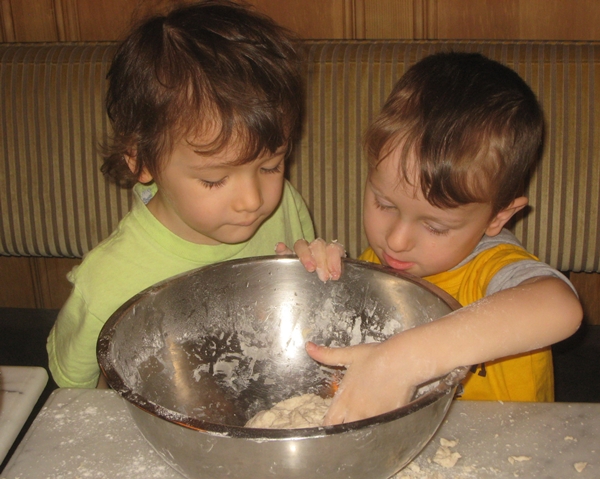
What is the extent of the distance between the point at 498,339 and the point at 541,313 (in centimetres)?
8

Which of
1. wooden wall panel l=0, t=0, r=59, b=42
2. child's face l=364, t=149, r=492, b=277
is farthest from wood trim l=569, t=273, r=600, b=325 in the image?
wooden wall panel l=0, t=0, r=59, b=42

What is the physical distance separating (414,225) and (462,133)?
162 millimetres

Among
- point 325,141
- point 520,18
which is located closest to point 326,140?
point 325,141

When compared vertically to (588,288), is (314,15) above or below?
above

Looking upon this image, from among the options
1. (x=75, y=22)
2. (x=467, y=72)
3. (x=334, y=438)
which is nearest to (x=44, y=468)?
(x=334, y=438)

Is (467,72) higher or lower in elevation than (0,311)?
higher

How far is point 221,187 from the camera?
0.96 metres

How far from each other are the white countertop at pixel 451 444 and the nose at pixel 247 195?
1.09 feet

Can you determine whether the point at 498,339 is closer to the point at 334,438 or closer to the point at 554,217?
the point at 334,438

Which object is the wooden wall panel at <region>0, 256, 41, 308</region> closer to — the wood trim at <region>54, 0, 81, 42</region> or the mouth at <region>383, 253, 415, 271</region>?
the wood trim at <region>54, 0, 81, 42</region>

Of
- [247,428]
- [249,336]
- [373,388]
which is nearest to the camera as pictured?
[247,428]

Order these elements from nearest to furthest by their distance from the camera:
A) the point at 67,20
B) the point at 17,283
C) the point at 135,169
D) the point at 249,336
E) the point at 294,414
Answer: the point at 294,414
the point at 249,336
the point at 135,169
the point at 67,20
the point at 17,283

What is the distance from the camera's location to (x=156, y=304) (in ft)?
2.77

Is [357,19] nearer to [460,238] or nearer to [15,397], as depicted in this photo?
[460,238]
